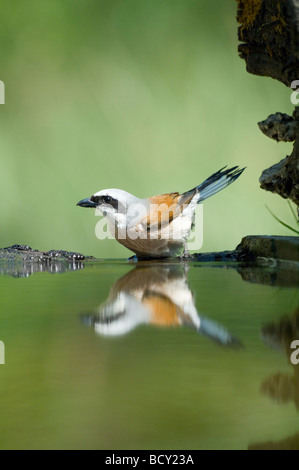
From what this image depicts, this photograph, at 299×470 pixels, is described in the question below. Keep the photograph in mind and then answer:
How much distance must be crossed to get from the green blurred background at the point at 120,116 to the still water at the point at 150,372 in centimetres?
229

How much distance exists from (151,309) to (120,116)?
2647 mm

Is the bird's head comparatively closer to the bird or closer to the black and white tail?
the bird

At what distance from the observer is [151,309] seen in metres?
1.16

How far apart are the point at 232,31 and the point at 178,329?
120 inches

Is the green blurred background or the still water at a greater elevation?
the green blurred background

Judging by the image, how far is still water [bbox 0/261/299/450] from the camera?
556mm

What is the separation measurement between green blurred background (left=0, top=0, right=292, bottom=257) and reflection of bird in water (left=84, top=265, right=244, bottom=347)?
197cm

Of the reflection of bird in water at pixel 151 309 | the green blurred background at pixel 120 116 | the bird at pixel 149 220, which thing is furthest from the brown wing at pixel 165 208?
the green blurred background at pixel 120 116

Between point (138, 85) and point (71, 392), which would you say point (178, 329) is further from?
point (138, 85)

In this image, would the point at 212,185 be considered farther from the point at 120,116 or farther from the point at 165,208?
the point at 120,116

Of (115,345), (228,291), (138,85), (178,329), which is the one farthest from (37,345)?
(138,85)

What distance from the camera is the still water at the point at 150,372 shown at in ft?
1.82

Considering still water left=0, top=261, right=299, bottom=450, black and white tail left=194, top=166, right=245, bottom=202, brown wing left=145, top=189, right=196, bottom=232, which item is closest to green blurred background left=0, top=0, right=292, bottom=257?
black and white tail left=194, top=166, right=245, bottom=202

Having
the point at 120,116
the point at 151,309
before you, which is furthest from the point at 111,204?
the point at 151,309
